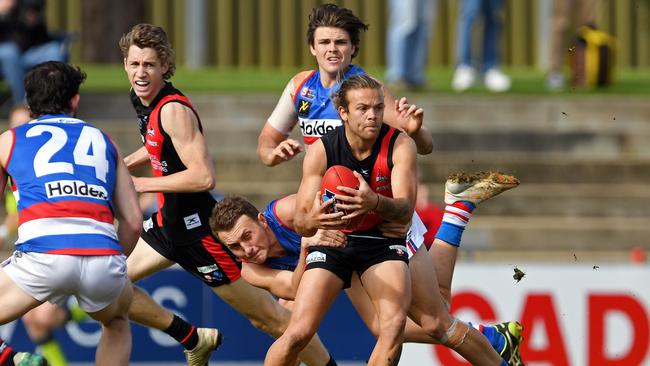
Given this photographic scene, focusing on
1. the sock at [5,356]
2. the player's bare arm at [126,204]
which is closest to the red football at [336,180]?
the player's bare arm at [126,204]

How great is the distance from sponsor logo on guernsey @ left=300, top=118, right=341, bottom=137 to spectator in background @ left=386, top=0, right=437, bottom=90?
22.1 feet

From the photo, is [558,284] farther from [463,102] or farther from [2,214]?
[2,214]

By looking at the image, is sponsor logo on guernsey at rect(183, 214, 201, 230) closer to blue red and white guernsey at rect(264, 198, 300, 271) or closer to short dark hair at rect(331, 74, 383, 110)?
blue red and white guernsey at rect(264, 198, 300, 271)

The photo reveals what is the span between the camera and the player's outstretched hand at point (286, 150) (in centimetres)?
813

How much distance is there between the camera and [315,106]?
849 cm

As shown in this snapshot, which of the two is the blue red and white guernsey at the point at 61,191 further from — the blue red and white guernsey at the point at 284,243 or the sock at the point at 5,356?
the blue red and white guernsey at the point at 284,243

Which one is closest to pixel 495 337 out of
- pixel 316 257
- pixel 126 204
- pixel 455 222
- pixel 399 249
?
pixel 455 222

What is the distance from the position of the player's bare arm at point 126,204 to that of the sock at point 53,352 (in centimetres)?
395

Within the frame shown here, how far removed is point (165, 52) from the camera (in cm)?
855

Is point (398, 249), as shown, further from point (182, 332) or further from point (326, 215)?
point (182, 332)

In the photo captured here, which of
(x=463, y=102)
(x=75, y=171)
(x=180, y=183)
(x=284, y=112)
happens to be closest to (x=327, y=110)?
(x=284, y=112)

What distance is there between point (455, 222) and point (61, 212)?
255cm

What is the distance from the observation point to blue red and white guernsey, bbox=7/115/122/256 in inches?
297

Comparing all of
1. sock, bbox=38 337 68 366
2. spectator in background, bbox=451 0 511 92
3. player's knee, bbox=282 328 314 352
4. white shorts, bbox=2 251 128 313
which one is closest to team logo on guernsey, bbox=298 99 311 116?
player's knee, bbox=282 328 314 352
